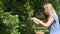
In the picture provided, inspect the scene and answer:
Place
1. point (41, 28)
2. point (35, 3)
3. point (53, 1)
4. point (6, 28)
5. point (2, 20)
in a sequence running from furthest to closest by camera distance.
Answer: point (53, 1) → point (35, 3) → point (41, 28) → point (6, 28) → point (2, 20)

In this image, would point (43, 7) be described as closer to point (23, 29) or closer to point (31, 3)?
point (31, 3)

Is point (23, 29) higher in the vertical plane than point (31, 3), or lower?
lower

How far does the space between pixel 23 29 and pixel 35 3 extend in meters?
0.58

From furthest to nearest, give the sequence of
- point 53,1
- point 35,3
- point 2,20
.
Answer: point 53,1
point 35,3
point 2,20

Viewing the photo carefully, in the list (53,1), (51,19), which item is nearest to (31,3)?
(51,19)

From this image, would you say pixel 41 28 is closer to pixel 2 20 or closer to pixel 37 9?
pixel 37 9

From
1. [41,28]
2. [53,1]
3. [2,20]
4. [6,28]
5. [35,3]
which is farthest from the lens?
[53,1]

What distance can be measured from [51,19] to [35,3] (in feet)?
1.58

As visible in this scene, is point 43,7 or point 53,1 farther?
point 53,1

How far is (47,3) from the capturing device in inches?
167

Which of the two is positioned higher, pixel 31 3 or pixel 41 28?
pixel 31 3

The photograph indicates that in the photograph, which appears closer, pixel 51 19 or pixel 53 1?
pixel 51 19

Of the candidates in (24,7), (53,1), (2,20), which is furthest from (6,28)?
(53,1)

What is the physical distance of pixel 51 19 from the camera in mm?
4074
